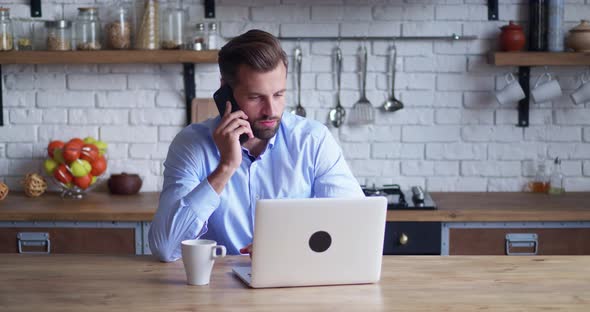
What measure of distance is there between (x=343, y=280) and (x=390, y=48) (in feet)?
7.10

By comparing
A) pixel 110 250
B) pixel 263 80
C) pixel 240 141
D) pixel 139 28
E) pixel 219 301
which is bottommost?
pixel 110 250

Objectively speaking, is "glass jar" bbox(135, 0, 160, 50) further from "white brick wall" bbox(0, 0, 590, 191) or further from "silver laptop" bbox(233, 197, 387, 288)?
"silver laptop" bbox(233, 197, 387, 288)

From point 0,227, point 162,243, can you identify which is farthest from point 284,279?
point 0,227

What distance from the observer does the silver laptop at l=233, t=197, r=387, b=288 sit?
196cm

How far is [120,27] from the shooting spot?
387cm

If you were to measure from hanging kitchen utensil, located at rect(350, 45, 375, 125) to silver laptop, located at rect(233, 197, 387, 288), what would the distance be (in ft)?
6.65

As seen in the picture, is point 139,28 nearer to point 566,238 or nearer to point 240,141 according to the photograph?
point 240,141

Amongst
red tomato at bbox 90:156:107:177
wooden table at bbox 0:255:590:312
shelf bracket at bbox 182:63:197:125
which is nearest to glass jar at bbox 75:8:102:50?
shelf bracket at bbox 182:63:197:125

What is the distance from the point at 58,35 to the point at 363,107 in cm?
147

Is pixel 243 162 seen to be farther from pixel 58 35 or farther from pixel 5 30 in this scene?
pixel 5 30

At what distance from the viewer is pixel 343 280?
2049 millimetres

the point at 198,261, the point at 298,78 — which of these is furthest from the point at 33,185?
the point at 198,261

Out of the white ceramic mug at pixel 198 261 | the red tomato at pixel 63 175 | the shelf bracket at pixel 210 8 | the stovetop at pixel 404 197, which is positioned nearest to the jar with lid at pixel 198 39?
the shelf bracket at pixel 210 8

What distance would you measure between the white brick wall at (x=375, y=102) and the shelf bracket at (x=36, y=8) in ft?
0.11
